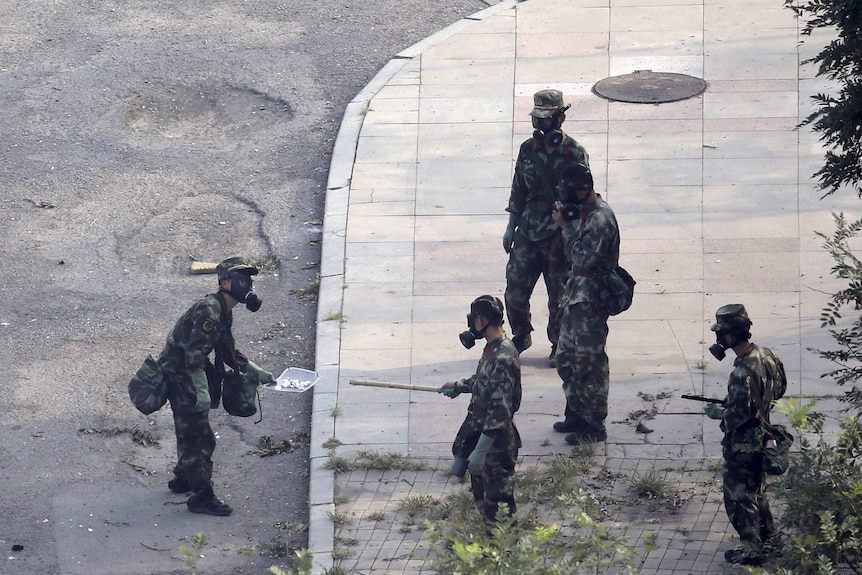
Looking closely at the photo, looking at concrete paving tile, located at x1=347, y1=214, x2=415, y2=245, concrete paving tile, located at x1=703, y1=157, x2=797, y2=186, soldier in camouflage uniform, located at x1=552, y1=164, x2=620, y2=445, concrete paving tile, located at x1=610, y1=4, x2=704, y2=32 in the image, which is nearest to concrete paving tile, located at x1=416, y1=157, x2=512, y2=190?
concrete paving tile, located at x1=347, y1=214, x2=415, y2=245

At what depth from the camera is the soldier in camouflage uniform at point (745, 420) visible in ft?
26.1

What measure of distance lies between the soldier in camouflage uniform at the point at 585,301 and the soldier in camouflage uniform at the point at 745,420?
4.76ft

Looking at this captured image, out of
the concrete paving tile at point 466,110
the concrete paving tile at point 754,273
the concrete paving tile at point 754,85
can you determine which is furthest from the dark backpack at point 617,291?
the concrete paving tile at point 754,85

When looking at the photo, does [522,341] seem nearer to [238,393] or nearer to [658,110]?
[238,393]

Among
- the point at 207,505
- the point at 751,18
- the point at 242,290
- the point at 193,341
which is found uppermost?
the point at 751,18

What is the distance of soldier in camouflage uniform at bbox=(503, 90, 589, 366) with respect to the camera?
10.4 m

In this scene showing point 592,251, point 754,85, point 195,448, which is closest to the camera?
point 195,448

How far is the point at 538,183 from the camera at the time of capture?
34.5 feet

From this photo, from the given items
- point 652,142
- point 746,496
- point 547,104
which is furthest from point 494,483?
point 652,142

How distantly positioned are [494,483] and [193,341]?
2.21 metres

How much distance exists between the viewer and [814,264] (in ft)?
39.4

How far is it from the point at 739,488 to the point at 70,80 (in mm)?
10150

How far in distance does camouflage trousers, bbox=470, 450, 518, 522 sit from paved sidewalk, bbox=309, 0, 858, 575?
0.54 meters

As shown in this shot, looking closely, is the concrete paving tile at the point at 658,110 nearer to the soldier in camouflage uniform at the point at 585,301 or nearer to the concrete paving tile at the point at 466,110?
the concrete paving tile at the point at 466,110
